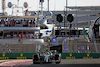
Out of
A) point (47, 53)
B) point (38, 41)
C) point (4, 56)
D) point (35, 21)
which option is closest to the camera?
point (47, 53)

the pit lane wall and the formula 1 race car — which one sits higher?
the formula 1 race car

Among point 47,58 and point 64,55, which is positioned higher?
point 47,58

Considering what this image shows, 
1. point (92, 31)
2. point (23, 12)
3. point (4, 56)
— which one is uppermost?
point (23, 12)

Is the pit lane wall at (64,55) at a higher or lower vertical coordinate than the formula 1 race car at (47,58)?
lower

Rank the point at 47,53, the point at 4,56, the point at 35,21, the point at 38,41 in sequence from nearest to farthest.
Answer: the point at 47,53 → the point at 4,56 → the point at 38,41 → the point at 35,21

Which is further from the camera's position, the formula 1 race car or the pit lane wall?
the pit lane wall

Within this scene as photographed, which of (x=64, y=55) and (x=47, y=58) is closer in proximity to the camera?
(x=47, y=58)

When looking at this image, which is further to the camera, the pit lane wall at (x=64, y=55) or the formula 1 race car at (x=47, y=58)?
the pit lane wall at (x=64, y=55)

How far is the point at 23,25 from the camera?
29.2m

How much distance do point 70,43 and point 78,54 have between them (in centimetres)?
113

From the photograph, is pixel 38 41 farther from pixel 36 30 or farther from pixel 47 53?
pixel 47 53

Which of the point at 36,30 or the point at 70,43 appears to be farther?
the point at 36,30

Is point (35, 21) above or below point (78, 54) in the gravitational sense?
above

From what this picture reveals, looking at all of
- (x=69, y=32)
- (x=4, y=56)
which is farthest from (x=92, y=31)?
(x=4, y=56)
